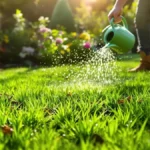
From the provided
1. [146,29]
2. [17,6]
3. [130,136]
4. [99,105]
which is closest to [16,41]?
[17,6]

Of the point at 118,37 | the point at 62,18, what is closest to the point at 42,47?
the point at 118,37

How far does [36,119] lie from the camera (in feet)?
6.06

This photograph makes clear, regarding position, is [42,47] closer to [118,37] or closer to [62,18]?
[118,37]

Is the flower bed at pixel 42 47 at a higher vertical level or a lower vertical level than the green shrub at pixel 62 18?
lower

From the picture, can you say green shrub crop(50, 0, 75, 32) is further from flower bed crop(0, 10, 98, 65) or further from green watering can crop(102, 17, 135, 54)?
green watering can crop(102, 17, 135, 54)

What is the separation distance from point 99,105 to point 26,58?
Answer: 22.4ft

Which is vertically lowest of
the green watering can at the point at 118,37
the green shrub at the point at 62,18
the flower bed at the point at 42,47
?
the green watering can at the point at 118,37

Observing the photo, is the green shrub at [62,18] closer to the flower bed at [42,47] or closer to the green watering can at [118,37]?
the flower bed at [42,47]

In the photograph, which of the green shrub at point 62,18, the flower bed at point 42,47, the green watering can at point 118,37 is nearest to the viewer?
the green watering can at point 118,37

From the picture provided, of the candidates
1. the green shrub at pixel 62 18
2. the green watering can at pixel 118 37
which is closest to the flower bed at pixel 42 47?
the green watering can at pixel 118 37

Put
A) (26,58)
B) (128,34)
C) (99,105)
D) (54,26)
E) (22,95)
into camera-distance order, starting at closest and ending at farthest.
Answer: (99,105)
(22,95)
(128,34)
(26,58)
(54,26)

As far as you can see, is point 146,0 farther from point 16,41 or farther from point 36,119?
point 16,41

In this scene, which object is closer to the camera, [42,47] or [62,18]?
[42,47]

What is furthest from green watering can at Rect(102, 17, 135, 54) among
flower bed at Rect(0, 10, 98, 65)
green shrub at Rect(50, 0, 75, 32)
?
green shrub at Rect(50, 0, 75, 32)
